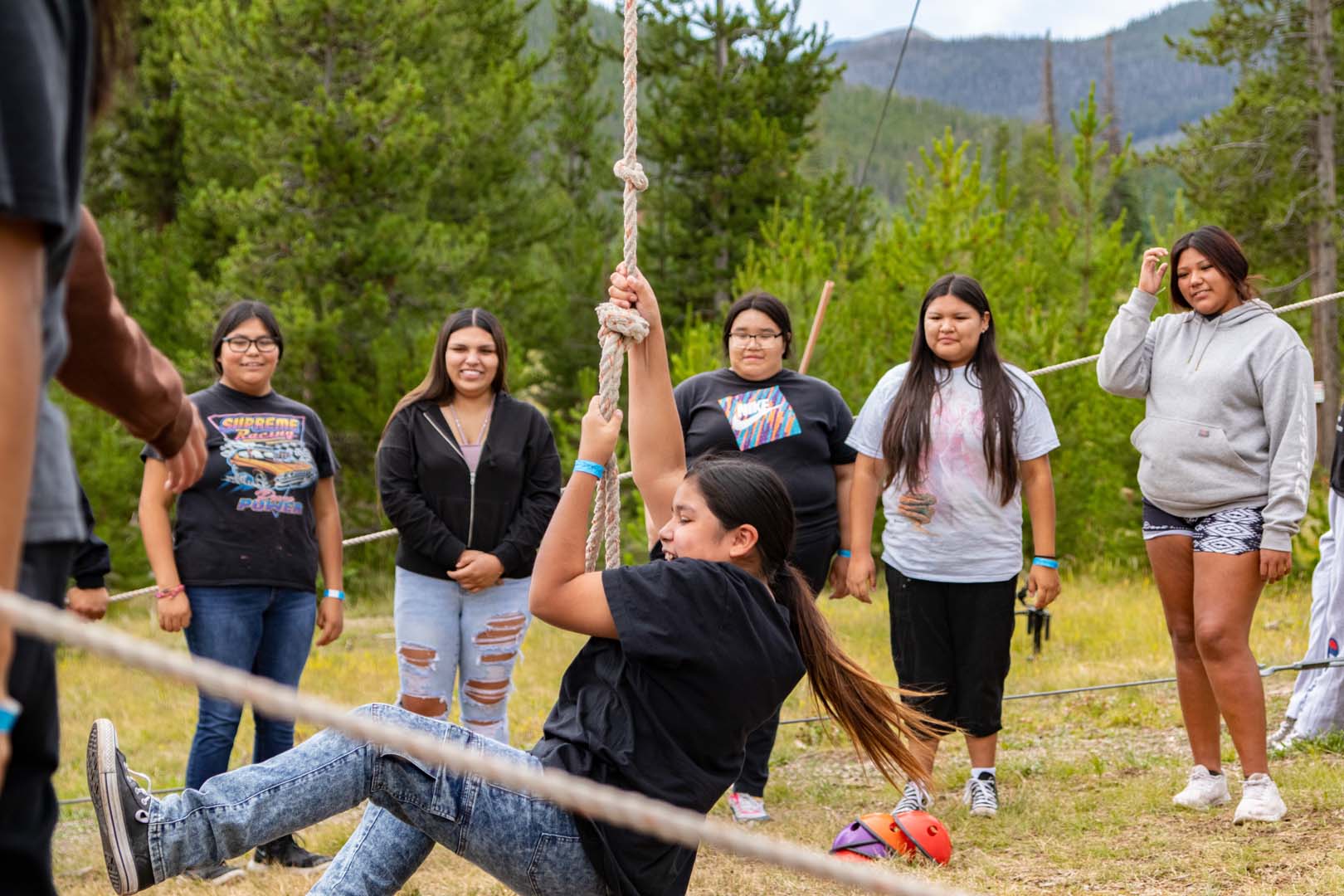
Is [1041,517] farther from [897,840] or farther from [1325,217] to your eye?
[1325,217]

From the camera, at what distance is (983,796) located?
14.0 feet

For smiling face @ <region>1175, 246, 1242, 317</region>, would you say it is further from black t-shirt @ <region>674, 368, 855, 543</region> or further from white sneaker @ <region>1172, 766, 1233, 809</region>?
white sneaker @ <region>1172, 766, 1233, 809</region>

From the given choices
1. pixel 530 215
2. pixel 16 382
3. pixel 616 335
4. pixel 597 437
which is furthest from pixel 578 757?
pixel 530 215

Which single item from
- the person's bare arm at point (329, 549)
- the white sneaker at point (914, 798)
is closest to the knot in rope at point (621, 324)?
the person's bare arm at point (329, 549)

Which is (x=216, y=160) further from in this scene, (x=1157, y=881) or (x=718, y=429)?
(x=1157, y=881)

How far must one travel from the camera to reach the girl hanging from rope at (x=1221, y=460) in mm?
3777

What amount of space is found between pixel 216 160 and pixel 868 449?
11826mm

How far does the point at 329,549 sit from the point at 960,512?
81.7 inches

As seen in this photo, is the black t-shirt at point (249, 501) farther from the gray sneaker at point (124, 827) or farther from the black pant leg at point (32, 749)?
the black pant leg at point (32, 749)

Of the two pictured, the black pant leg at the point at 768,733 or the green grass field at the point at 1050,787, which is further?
the black pant leg at the point at 768,733

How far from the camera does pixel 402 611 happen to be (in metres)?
4.22

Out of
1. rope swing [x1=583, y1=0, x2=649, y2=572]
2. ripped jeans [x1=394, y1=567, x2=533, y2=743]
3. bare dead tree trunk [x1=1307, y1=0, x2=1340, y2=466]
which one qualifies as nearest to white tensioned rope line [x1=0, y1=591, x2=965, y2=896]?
rope swing [x1=583, y1=0, x2=649, y2=572]

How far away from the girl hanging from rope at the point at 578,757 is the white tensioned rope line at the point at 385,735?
1201mm

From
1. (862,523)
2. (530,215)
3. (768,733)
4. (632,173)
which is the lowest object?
(768,733)
